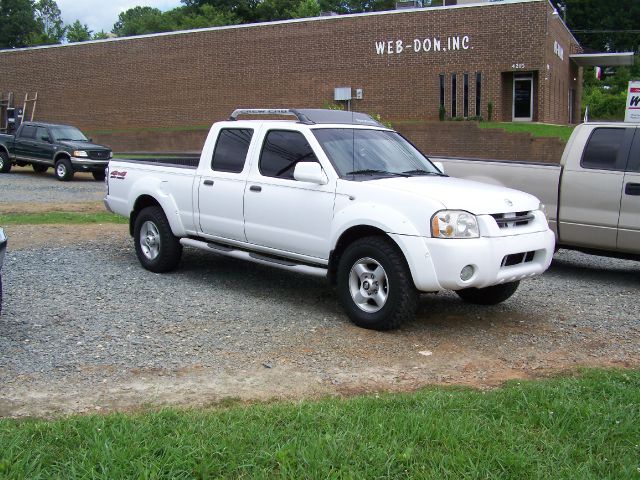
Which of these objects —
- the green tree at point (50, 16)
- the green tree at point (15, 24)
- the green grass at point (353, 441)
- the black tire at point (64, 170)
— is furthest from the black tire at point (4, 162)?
the green tree at point (50, 16)

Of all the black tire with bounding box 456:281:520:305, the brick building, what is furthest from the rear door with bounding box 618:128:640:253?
the brick building

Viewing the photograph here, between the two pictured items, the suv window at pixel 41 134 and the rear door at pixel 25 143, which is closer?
the suv window at pixel 41 134

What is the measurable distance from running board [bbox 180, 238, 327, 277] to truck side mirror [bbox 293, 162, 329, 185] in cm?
85

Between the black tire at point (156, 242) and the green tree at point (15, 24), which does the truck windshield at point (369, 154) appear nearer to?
the black tire at point (156, 242)

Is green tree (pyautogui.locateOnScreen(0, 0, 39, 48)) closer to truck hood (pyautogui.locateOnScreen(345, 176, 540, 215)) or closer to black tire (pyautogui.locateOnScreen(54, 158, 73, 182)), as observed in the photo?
black tire (pyautogui.locateOnScreen(54, 158, 73, 182))

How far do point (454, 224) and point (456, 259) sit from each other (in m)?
0.31

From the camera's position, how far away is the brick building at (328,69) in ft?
107

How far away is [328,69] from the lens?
3669 centimetres

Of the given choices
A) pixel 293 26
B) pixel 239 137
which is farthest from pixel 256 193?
pixel 293 26

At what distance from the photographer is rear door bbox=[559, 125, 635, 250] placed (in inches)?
350

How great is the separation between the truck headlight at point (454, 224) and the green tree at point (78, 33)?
91.9m

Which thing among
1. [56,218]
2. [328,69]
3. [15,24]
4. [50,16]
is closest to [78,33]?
[15,24]

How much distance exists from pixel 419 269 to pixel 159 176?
4.04 meters

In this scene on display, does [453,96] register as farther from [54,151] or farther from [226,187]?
[226,187]
